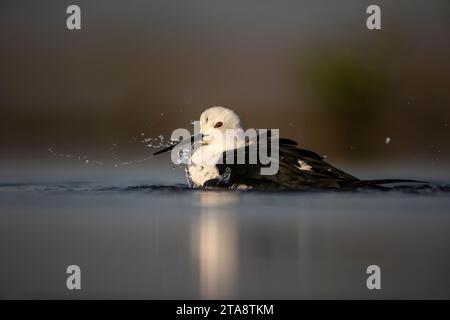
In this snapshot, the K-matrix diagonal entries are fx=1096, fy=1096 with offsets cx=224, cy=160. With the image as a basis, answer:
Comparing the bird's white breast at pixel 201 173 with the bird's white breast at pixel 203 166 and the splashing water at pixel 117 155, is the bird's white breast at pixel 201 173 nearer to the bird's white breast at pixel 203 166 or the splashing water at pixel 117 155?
the bird's white breast at pixel 203 166

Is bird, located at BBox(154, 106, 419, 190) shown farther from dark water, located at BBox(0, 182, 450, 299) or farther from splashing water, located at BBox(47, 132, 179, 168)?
splashing water, located at BBox(47, 132, 179, 168)

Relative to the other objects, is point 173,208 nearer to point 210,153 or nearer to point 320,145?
point 210,153

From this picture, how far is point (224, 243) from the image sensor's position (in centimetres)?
861

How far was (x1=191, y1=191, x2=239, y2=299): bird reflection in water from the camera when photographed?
7.43 m

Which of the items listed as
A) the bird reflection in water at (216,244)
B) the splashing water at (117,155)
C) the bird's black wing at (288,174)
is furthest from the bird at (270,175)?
the splashing water at (117,155)

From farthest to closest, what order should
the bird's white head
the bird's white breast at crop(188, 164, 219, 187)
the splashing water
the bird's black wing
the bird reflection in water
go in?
1. the splashing water
2. the bird's white head
3. the bird's white breast at crop(188, 164, 219, 187)
4. the bird's black wing
5. the bird reflection in water

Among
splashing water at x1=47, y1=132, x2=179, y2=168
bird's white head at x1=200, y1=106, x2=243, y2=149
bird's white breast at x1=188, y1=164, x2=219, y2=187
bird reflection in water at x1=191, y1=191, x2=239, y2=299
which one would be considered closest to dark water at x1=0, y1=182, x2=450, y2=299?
bird reflection in water at x1=191, y1=191, x2=239, y2=299

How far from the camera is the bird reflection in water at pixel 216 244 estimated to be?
7.43 meters

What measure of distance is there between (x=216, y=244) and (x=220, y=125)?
3312mm

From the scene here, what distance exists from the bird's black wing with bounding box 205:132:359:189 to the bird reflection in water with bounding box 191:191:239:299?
0.27 meters

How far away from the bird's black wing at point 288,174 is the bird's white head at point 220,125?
Result: 55 centimetres

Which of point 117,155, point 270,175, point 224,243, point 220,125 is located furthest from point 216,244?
point 117,155

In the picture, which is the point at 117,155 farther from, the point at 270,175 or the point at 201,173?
the point at 270,175

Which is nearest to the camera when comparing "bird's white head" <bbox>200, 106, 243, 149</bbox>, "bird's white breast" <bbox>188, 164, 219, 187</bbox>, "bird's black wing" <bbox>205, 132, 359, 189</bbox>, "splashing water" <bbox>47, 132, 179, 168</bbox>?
"bird's black wing" <bbox>205, 132, 359, 189</bbox>
